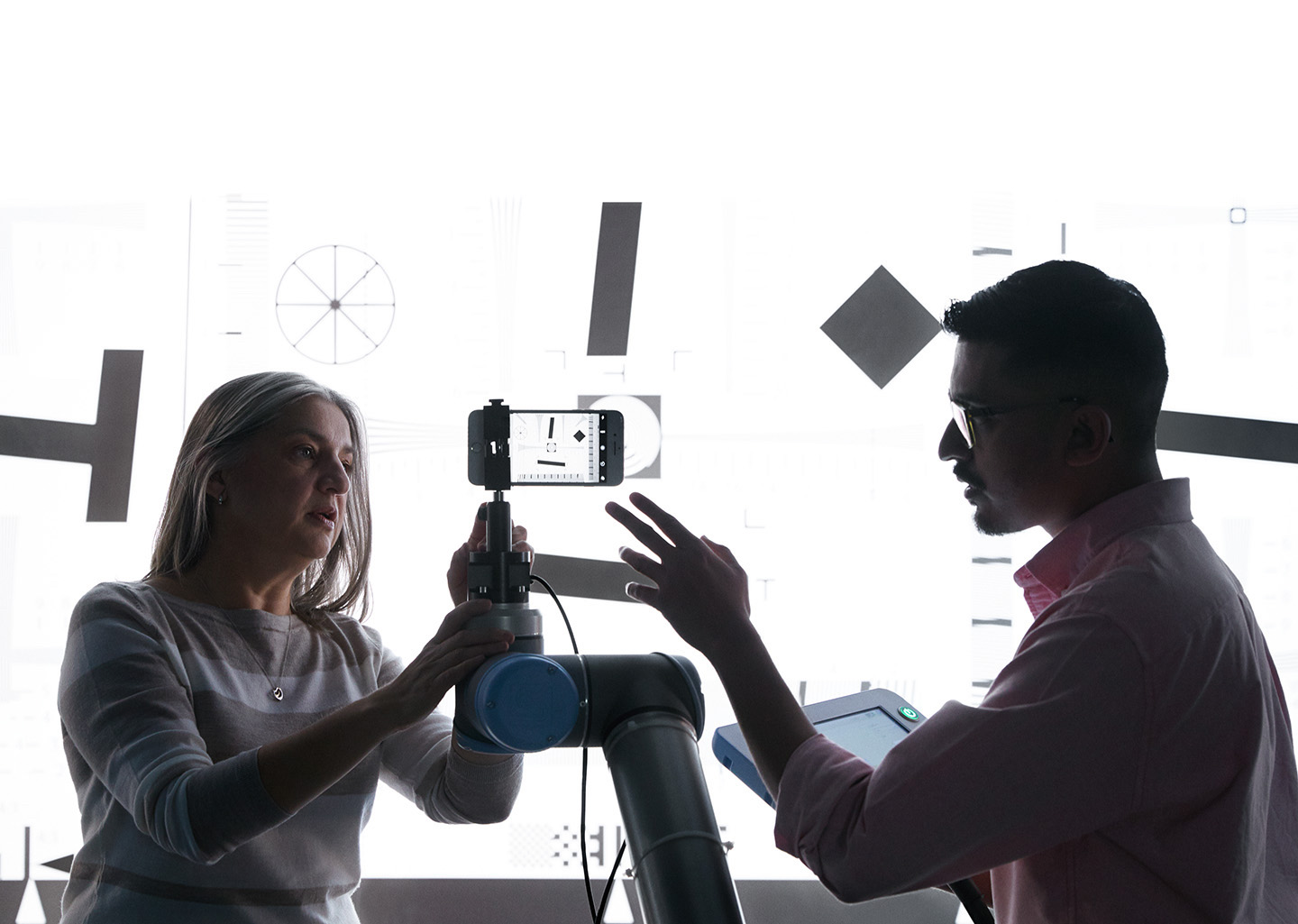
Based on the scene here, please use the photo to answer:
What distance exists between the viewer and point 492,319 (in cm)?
172

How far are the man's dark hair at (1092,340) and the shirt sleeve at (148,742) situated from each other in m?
0.92

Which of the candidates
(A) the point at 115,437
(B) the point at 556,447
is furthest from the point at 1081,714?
(A) the point at 115,437

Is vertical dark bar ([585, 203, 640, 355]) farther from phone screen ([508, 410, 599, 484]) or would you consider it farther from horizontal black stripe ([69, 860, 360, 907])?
horizontal black stripe ([69, 860, 360, 907])

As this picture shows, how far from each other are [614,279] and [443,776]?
91cm

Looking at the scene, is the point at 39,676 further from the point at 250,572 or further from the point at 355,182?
the point at 355,182

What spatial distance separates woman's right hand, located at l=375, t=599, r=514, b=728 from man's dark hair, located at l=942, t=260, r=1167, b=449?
574mm

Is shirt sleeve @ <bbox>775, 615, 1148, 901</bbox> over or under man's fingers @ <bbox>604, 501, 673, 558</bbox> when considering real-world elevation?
under

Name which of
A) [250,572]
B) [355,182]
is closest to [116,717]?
[250,572]

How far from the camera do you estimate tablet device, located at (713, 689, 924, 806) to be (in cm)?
102

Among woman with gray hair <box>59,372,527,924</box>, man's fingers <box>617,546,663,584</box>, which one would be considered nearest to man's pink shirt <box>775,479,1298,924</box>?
man's fingers <box>617,546,663,584</box>

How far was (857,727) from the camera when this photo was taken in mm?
1096

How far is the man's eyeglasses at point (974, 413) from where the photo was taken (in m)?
0.92

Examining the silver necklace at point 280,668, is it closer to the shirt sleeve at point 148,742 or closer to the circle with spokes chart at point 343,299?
the shirt sleeve at point 148,742

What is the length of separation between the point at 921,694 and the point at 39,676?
1.59 meters
